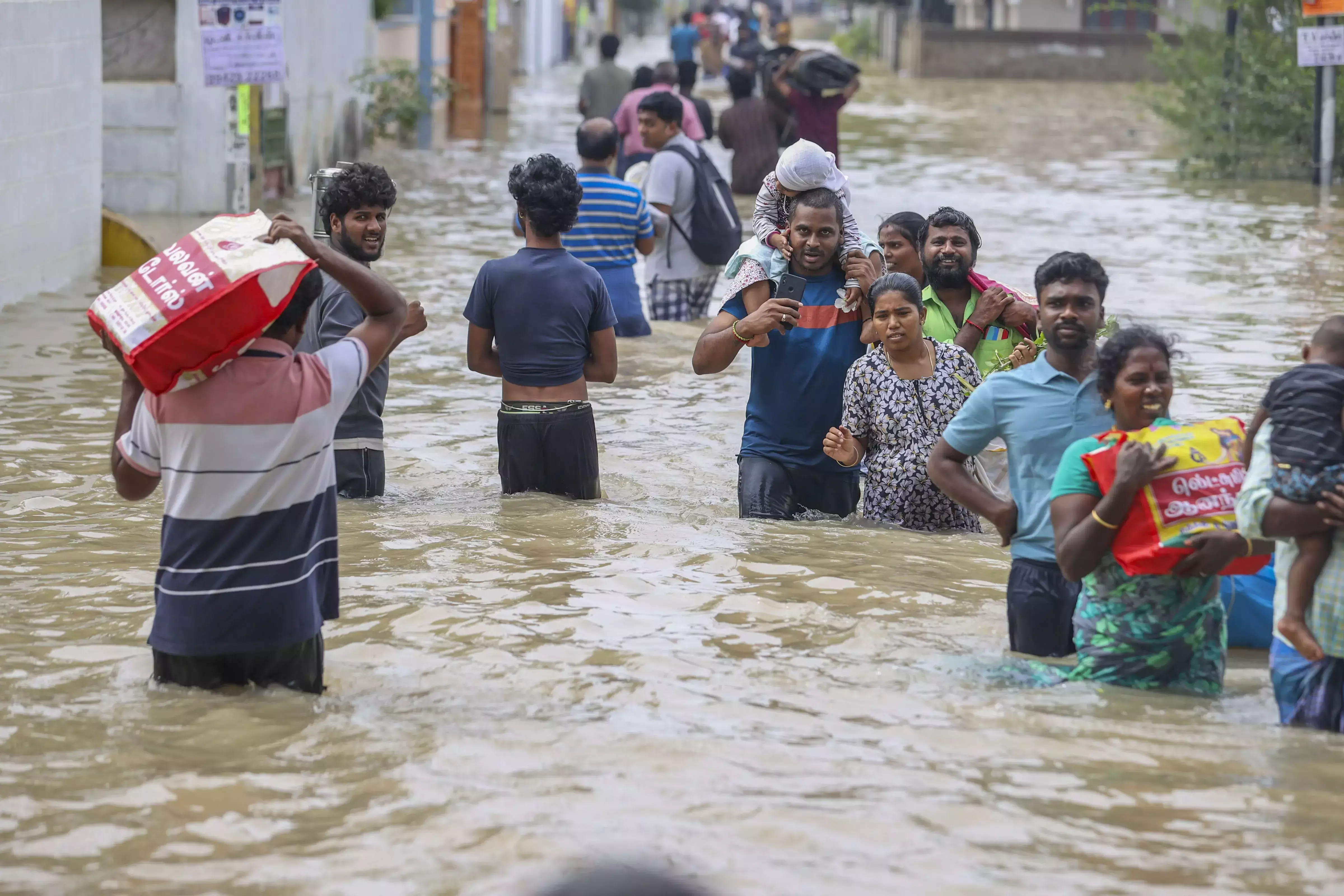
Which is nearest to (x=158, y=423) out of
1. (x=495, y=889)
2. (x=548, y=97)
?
(x=495, y=889)

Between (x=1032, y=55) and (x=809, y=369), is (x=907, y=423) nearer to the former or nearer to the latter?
(x=809, y=369)

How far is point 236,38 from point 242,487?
9.49 m

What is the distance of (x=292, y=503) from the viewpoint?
4438 millimetres

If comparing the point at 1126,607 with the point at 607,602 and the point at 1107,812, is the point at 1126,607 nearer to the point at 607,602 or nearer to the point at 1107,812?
the point at 1107,812

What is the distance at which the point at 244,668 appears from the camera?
181 inches

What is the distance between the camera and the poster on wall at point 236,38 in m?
13.0

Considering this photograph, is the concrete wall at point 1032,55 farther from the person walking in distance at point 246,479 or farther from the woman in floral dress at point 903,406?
the person walking in distance at point 246,479

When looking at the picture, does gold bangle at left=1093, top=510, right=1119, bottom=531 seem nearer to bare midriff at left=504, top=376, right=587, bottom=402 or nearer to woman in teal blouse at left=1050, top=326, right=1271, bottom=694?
woman in teal blouse at left=1050, top=326, right=1271, bottom=694

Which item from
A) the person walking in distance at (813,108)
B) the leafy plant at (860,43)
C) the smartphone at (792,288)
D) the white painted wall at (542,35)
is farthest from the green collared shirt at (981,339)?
the leafy plant at (860,43)

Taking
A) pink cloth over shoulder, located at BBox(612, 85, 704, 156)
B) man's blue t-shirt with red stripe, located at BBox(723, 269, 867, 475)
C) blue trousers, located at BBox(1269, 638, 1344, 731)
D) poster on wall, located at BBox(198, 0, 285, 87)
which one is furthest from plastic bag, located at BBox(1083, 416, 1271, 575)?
pink cloth over shoulder, located at BBox(612, 85, 704, 156)

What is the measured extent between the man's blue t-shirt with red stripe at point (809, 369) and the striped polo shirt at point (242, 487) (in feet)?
8.33

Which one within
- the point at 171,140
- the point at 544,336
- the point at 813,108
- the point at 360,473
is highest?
the point at 813,108

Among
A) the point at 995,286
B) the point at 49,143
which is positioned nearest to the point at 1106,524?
the point at 995,286

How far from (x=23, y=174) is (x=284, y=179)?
22.6ft
